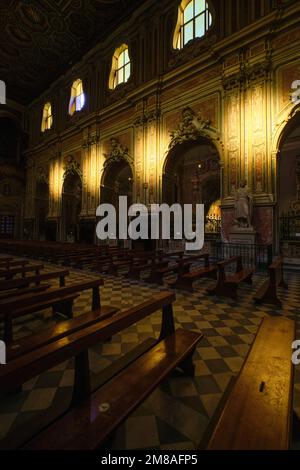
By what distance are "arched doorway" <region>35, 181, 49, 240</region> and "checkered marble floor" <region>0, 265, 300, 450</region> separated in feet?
61.2

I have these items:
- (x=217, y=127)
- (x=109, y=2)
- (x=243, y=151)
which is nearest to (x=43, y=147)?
(x=109, y=2)

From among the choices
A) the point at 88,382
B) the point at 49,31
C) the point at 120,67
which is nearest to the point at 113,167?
the point at 120,67

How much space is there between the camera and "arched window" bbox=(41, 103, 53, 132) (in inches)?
790

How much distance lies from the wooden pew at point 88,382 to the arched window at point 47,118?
22.6 metres

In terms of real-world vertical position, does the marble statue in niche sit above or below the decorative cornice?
below

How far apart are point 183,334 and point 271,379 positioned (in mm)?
972

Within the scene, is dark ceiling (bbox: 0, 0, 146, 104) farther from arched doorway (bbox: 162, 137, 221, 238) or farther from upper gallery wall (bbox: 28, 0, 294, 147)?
arched doorway (bbox: 162, 137, 221, 238)

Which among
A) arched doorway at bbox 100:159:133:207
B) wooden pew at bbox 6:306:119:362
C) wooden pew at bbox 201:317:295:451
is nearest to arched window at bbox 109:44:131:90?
arched doorway at bbox 100:159:133:207

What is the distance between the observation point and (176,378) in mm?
2184

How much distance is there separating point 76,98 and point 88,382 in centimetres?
2012

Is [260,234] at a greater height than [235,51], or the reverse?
[235,51]

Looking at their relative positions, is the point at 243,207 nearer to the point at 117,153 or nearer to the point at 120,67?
the point at 117,153

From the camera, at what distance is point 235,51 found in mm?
9469

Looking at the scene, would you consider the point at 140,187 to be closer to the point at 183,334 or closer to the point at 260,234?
the point at 260,234
